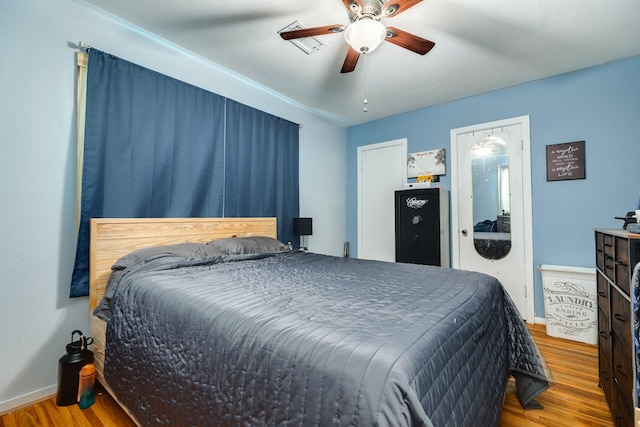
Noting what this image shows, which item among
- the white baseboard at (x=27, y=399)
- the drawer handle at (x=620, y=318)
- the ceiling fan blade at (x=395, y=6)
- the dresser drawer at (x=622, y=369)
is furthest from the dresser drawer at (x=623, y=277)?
the white baseboard at (x=27, y=399)

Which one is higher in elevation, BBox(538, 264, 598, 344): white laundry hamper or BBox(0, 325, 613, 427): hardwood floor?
BBox(538, 264, 598, 344): white laundry hamper

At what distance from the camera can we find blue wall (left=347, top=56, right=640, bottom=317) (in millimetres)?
2670

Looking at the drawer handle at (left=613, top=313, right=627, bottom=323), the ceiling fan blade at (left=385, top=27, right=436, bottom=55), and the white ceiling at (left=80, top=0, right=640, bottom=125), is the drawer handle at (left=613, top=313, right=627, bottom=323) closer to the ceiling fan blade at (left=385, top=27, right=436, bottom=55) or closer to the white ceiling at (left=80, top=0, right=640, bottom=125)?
the ceiling fan blade at (left=385, top=27, right=436, bottom=55)

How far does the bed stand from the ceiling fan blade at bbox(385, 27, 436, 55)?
1526mm

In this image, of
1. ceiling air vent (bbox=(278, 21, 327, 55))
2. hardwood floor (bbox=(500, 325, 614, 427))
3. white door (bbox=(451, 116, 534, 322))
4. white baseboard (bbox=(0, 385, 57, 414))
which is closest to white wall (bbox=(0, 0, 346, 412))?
white baseboard (bbox=(0, 385, 57, 414))

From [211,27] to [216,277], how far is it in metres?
1.97

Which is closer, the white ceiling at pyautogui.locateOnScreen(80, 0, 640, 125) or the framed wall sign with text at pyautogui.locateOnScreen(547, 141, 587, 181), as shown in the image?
the white ceiling at pyautogui.locateOnScreen(80, 0, 640, 125)

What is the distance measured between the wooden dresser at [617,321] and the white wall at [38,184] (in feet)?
10.0

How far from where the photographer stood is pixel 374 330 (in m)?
0.93

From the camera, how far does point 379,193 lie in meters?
4.29

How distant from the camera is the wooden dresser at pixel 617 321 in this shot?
4.13ft

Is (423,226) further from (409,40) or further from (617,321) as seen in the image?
(409,40)

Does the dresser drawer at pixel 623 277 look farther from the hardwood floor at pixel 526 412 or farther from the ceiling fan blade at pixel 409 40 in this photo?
the ceiling fan blade at pixel 409 40

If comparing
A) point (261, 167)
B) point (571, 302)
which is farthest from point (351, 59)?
point (571, 302)
